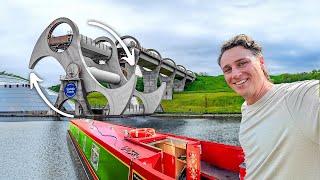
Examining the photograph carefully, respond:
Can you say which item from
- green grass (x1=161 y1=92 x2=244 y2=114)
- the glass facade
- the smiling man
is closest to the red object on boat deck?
the smiling man

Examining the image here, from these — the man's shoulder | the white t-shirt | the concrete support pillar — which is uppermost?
the concrete support pillar

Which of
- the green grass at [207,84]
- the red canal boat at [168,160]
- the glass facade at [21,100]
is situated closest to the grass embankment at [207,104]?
the green grass at [207,84]

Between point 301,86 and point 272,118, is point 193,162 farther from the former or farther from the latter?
point 301,86

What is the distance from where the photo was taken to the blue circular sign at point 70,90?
2325 inches

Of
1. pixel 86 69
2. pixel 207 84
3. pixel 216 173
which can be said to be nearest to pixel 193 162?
pixel 216 173

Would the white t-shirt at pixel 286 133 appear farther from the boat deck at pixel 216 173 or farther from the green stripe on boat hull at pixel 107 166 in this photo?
the boat deck at pixel 216 173

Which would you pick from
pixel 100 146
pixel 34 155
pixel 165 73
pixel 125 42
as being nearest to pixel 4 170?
pixel 34 155

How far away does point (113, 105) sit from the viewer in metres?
59.5

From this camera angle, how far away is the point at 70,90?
59.6 metres

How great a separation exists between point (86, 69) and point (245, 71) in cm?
5804

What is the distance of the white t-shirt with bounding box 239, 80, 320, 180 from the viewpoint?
178 cm

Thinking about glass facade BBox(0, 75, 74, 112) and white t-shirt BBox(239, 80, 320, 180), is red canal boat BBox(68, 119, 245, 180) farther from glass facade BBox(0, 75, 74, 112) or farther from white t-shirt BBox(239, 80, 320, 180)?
glass facade BBox(0, 75, 74, 112)

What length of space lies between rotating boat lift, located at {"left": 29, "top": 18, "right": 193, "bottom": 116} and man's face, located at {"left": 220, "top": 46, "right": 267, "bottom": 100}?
57049 millimetres

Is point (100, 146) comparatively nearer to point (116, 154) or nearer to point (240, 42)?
point (116, 154)
